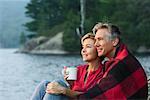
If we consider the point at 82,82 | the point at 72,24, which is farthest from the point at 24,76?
the point at 72,24

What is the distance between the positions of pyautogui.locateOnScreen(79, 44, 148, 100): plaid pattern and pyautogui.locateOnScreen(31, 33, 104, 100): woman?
21cm

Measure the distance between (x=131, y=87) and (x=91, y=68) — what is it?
1.69ft

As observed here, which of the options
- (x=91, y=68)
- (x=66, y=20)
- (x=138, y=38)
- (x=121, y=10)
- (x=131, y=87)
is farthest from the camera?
(x=66, y=20)

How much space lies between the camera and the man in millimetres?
3826

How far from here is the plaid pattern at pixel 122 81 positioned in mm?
3822

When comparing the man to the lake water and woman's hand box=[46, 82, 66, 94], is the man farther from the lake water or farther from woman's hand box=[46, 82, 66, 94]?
the lake water

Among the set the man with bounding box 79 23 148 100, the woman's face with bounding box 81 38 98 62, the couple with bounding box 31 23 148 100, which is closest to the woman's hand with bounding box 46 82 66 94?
the couple with bounding box 31 23 148 100

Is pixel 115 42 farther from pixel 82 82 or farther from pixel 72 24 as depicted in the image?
pixel 72 24

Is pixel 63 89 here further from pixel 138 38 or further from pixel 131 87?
pixel 138 38

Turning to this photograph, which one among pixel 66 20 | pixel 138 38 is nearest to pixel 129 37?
pixel 138 38

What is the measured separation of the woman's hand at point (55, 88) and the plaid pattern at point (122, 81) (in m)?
0.25

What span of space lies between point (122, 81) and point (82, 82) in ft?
1.81

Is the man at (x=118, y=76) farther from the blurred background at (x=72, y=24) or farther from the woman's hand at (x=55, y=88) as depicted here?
the blurred background at (x=72, y=24)

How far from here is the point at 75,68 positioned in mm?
4355
